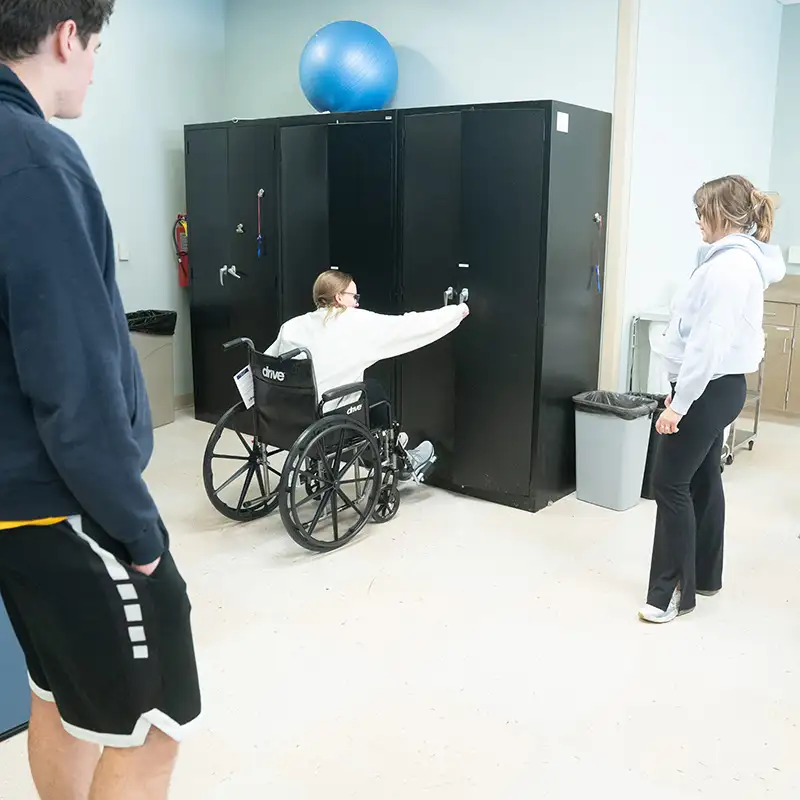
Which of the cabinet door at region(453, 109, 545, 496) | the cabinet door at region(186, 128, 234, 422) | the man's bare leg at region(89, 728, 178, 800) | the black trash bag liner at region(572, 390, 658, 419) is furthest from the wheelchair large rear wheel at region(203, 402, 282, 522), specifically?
the man's bare leg at region(89, 728, 178, 800)

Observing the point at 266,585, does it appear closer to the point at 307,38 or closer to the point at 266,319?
the point at 266,319

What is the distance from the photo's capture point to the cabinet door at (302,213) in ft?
14.6

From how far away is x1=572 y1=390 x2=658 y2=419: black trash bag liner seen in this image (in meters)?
3.79

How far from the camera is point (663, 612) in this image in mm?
2859

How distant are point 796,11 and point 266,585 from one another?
4961 millimetres

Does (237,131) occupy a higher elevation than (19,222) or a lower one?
higher

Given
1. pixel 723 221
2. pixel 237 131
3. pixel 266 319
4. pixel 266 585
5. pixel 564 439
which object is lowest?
pixel 266 585

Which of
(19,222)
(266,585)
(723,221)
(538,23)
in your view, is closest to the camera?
(19,222)

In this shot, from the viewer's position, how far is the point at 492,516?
3.82 metres

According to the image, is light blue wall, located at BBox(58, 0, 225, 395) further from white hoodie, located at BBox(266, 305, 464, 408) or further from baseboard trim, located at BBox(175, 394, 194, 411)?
white hoodie, located at BBox(266, 305, 464, 408)

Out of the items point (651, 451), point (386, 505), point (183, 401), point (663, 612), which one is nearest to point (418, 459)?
point (386, 505)

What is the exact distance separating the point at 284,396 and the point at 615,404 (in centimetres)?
154

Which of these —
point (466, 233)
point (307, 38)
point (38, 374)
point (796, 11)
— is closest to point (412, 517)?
point (466, 233)

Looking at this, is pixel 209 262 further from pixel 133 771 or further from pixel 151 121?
pixel 133 771
